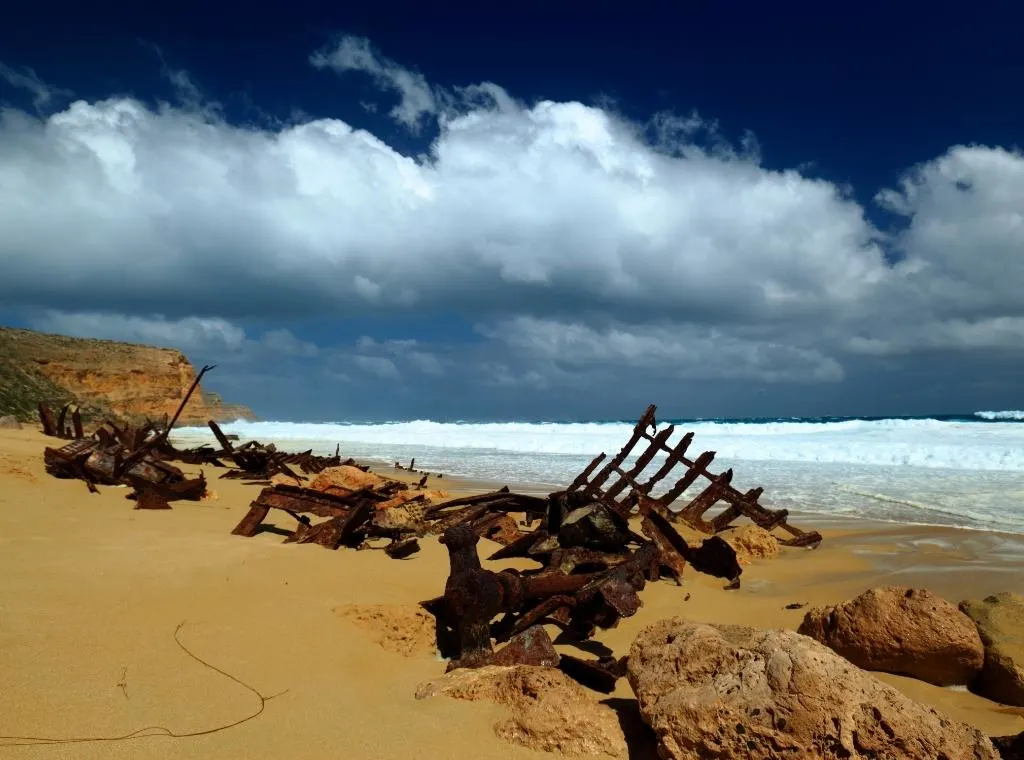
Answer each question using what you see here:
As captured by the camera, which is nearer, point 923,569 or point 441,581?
point 441,581

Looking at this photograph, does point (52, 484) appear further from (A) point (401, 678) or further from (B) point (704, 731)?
(B) point (704, 731)

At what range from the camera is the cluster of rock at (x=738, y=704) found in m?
1.97

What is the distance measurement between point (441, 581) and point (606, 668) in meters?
2.13

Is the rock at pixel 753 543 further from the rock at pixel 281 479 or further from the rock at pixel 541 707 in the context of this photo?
the rock at pixel 281 479

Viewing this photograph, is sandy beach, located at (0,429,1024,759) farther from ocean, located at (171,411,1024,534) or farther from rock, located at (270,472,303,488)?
rock, located at (270,472,303,488)

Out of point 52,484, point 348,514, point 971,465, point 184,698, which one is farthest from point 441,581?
point 971,465

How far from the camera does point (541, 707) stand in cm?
244

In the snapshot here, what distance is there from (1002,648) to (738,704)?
2.24 metres

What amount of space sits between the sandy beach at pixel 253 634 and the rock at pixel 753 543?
53cm

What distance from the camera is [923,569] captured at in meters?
5.97

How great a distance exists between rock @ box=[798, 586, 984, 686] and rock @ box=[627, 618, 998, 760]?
156 cm

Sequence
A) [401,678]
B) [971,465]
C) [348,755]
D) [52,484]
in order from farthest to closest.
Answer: [971,465]
[52,484]
[401,678]
[348,755]

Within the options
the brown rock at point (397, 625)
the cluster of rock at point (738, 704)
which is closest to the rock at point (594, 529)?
the brown rock at point (397, 625)

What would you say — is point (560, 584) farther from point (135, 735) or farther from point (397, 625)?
point (135, 735)
